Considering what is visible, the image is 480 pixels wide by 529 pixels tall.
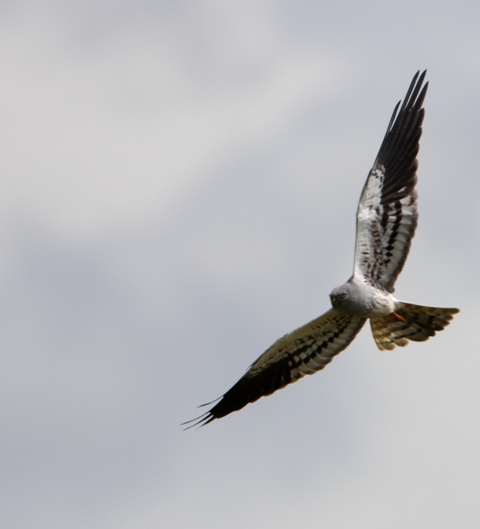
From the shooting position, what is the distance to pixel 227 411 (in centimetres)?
1484

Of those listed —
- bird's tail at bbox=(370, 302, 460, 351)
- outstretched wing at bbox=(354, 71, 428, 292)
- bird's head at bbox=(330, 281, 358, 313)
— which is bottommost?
bird's tail at bbox=(370, 302, 460, 351)

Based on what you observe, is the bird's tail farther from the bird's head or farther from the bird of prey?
the bird's head

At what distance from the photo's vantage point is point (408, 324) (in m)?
14.0

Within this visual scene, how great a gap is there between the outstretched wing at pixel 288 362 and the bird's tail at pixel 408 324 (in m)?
0.40

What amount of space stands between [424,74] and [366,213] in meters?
2.29

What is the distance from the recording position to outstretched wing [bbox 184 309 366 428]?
571 inches

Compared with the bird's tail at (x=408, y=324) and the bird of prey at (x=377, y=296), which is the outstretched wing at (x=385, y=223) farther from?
the bird's tail at (x=408, y=324)

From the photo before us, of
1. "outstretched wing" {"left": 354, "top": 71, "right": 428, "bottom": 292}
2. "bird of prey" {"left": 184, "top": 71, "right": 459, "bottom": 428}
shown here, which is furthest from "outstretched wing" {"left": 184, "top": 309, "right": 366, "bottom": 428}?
"outstretched wing" {"left": 354, "top": 71, "right": 428, "bottom": 292}

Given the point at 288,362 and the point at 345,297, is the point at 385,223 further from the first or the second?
the point at 288,362

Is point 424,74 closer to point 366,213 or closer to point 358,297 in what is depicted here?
point 366,213

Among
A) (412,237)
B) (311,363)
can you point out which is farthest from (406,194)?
(311,363)

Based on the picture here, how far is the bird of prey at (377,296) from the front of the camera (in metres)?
13.6

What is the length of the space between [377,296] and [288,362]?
6.57 ft

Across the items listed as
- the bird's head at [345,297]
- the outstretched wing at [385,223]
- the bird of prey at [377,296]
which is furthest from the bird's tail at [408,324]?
the bird's head at [345,297]
